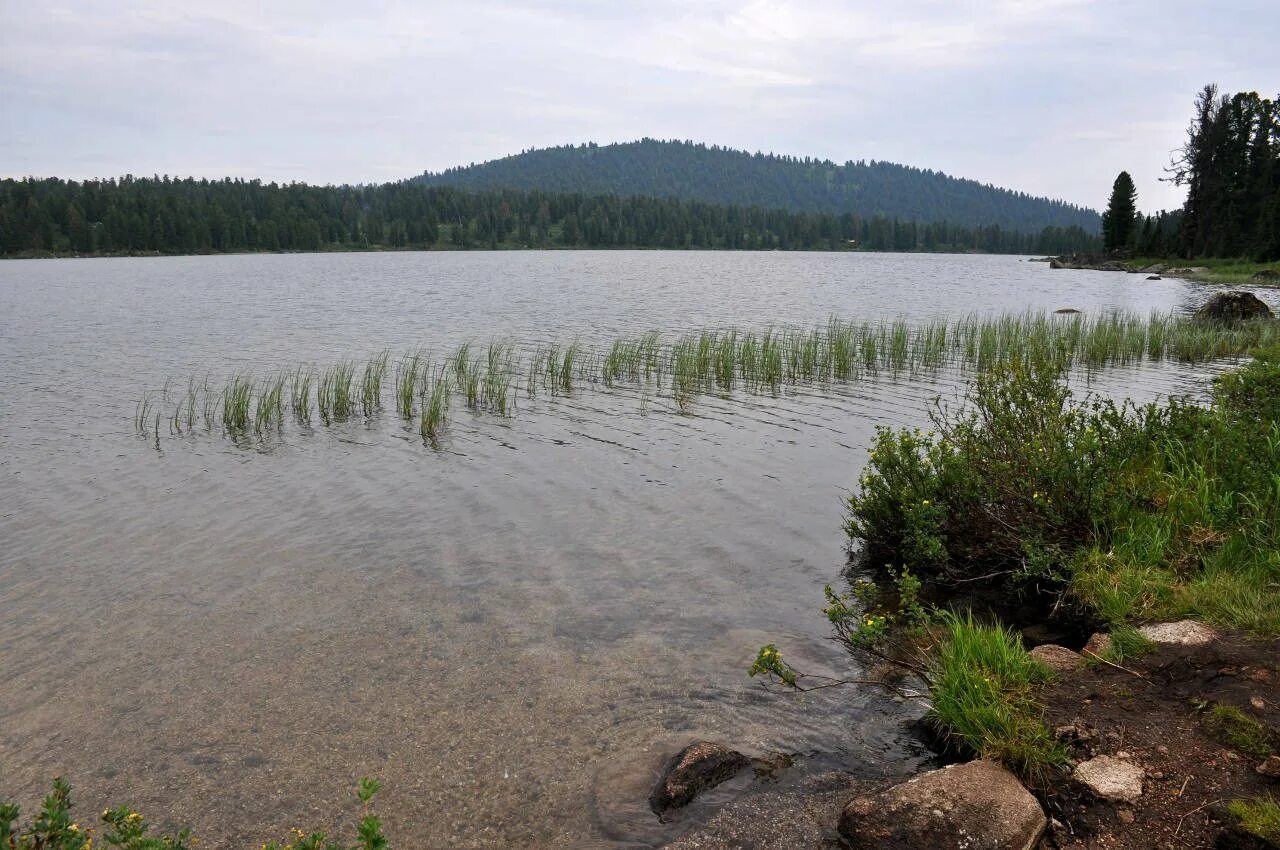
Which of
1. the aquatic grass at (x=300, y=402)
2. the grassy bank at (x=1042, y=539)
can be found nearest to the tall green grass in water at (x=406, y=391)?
the aquatic grass at (x=300, y=402)

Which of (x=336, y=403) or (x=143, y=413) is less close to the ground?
(x=336, y=403)

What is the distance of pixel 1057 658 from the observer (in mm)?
6059

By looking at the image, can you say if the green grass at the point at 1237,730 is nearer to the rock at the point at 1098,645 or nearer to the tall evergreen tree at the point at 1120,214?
the rock at the point at 1098,645

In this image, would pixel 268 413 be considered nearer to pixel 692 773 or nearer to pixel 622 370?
pixel 622 370

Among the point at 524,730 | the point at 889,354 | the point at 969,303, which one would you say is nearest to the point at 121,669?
the point at 524,730

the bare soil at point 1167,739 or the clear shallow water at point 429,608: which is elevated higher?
the bare soil at point 1167,739

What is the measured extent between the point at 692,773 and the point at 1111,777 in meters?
2.70

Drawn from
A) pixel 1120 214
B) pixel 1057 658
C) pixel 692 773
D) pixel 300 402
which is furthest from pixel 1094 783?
pixel 1120 214

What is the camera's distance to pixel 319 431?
16953mm

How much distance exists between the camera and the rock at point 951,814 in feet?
14.3

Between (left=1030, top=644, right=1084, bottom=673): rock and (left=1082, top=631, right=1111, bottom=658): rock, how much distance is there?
0.10 meters

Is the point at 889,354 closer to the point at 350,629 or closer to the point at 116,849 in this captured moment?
the point at 350,629

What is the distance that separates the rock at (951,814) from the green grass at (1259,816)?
968 millimetres

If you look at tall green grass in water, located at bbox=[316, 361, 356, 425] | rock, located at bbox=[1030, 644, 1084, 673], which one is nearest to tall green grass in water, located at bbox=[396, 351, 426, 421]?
tall green grass in water, located at bbox=[316, 361, 356, 425]
